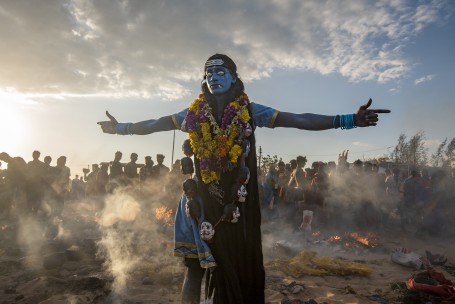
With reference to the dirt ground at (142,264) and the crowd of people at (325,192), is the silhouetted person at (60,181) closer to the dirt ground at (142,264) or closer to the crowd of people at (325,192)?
the crowd of people at (325,192)

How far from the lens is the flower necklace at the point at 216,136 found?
11.3 ft

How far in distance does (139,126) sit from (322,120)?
6.80ft

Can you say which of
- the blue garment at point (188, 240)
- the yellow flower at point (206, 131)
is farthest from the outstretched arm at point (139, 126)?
the blue garment at point (188, 240)

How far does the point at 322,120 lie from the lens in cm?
341

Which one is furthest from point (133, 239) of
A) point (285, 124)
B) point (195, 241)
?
point (285, 124)

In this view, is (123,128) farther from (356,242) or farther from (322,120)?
(356,242)

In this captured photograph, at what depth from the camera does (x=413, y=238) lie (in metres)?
11.2

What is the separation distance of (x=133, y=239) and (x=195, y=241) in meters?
6.45

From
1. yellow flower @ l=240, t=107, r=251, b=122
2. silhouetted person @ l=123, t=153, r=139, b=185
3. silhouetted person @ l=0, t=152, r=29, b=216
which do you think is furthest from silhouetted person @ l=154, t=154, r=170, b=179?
yellow flower @ l=240, t=107, r=251, b=122

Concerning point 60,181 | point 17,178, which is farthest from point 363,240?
point 17,178

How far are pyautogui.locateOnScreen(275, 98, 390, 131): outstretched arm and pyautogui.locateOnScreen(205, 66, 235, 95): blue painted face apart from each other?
0.65 metres

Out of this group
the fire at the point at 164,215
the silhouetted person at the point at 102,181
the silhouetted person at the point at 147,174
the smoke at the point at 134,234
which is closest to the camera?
the smoke at the point at 134,234

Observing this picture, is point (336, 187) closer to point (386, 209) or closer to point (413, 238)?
point (386, 209)

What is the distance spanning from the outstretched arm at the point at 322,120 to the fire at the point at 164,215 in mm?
8239
